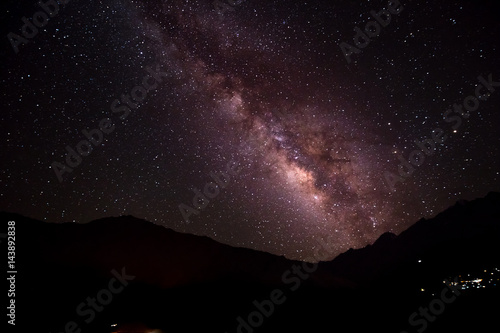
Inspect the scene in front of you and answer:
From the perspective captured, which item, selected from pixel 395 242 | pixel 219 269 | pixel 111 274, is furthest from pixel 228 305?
pixel 395 242

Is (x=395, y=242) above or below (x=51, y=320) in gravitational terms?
below

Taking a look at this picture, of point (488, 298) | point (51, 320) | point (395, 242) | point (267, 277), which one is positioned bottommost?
point (395, 242)

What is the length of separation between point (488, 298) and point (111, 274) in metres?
59.0

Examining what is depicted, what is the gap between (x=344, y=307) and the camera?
2594 cm

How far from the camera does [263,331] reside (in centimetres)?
2089

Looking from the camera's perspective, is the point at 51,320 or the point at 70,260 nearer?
the point at 51,320

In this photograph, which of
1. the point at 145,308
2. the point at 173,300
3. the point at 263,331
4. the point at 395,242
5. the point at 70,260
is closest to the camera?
the point at 263,331

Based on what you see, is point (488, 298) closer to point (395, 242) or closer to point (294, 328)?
point (294, 328)

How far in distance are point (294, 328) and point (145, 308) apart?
84.3 feet

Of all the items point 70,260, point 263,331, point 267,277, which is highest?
point 263,331

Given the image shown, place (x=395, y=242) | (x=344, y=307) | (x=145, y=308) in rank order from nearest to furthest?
(x=344, y=307)
(x=145, y=308)
(x=395, y=242)

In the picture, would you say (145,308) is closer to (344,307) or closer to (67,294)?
(67,294)

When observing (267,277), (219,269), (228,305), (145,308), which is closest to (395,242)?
(267,277)

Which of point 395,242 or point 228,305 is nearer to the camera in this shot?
point 228,305
